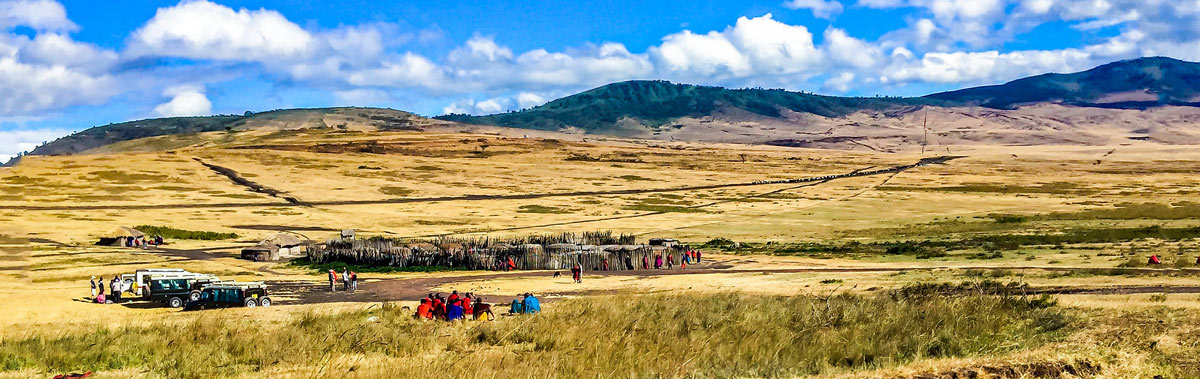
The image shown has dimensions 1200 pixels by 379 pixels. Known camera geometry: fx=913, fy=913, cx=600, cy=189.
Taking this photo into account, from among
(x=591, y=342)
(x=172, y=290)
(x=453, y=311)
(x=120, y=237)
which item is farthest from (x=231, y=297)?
(x=120, y=237)

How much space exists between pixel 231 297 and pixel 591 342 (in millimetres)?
19934

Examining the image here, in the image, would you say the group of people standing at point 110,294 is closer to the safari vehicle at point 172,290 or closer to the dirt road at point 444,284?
the safari vehicle at point 172,290

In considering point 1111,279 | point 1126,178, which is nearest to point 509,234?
point 1111,279

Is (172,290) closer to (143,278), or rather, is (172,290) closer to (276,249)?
Answer: (143,278)

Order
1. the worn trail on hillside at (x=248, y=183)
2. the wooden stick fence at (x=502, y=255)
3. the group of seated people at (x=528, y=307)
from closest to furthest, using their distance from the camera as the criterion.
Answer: the group of seated people at (x=528, y=307) < the wooden stick fence at (x=502, y=255) < the worn trail on hillside at (x=248, y=183)

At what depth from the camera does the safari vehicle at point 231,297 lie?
32.1 meters

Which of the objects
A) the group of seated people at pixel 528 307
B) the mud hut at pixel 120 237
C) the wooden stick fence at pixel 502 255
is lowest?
the wooden stick fence at pixel 502 255

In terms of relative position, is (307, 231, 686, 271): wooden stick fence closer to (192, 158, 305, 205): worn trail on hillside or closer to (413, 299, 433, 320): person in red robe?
(413, 299, 433, 320): person in red robe

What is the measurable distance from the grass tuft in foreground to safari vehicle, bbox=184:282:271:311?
1095 cm

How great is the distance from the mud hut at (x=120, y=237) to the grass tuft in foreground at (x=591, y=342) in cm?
Answer: 4784

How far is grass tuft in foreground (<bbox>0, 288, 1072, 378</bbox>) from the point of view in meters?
15.3

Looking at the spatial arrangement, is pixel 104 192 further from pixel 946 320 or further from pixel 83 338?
pixel 946 320

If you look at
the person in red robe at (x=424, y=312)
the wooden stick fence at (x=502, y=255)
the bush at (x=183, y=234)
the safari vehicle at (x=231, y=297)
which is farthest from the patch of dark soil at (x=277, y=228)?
the person in red robe at (x=424, y=312)

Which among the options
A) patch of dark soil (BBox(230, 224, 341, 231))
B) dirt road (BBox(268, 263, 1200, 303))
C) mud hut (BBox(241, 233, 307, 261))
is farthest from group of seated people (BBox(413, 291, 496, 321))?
patch of dark soil (BBox(230, 224, 341, 231))
